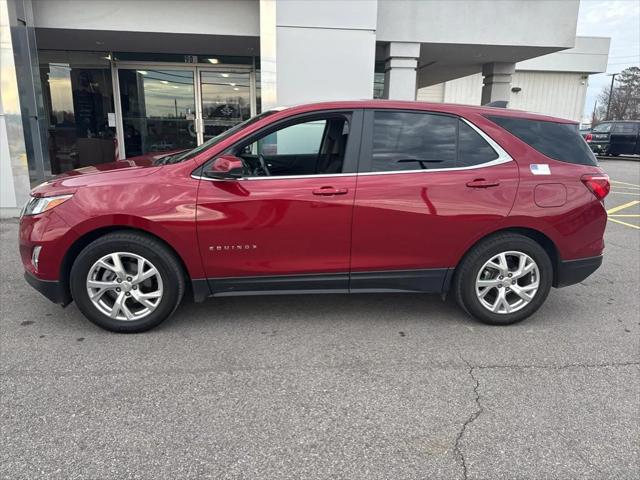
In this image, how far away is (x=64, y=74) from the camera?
11117 mm

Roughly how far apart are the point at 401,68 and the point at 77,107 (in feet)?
25.4

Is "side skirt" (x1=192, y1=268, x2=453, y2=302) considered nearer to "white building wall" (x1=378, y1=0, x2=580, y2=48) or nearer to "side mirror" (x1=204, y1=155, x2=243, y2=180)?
"side mirror" (x1=204, y1=155, x2=243, y2=180)

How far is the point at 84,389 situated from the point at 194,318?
1179mm

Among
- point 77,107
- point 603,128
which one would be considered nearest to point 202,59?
point 77,107

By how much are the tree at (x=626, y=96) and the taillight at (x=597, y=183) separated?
6172 centimetres

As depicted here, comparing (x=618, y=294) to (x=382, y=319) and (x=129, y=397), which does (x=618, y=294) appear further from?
(x=129, y=397)

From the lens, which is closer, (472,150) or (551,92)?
(472,150)

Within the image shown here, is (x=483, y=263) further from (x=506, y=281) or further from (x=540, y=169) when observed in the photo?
(x=540, y=169)

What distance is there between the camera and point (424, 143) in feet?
12.2

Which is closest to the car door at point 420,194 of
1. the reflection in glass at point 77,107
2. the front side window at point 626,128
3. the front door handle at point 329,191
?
the front door handle at point 329,191

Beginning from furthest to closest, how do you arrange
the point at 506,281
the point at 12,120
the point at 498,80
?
1. the point at 498,80
2. the point at 12,120
3. the point at 506,281

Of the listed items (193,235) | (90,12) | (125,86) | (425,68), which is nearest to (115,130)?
(125,86)

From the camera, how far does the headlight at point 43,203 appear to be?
11.3ft

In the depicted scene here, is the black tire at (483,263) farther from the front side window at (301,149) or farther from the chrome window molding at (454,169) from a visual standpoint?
the front side window at (301,149)
